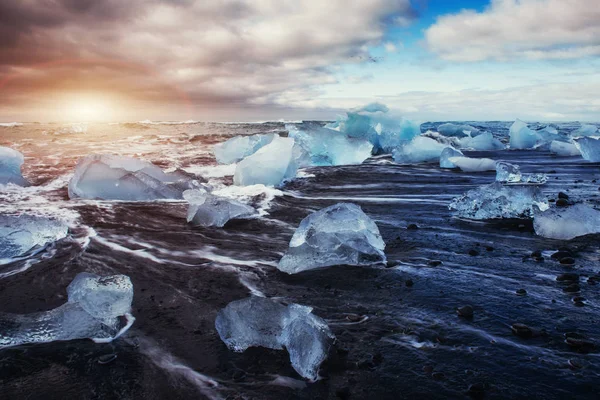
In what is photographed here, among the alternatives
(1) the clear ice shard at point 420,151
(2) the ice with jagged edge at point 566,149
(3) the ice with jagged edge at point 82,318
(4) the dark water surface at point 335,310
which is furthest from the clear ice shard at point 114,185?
(2) the ice with jagged edge at point 566,149

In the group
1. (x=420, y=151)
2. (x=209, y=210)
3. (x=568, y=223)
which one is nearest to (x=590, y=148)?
(x=420, y=151)

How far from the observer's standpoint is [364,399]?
2.16 meters

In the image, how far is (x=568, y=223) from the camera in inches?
194

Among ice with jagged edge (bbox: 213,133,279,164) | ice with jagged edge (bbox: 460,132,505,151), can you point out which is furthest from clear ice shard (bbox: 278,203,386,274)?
ice with jagged edge (bbox: 460,132,505,151)

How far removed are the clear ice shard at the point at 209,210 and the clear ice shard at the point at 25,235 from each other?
67.8 inches

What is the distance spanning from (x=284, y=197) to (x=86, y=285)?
558cm

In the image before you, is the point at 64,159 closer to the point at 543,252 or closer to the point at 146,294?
the point at 146,294

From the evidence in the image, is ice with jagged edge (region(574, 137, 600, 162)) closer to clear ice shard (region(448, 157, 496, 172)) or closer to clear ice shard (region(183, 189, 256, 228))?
clear ice shard (region(448, 157, 496, 172))

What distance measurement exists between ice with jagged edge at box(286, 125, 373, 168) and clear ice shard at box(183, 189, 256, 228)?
9.10 metres

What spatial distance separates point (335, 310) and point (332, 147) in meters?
12.5

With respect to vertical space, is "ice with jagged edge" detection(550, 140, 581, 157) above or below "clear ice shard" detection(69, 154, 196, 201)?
above

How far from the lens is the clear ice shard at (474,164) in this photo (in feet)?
39.7

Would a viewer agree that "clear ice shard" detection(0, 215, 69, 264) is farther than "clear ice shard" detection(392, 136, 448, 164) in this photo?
No

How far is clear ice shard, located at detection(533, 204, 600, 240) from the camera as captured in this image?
4895mm
